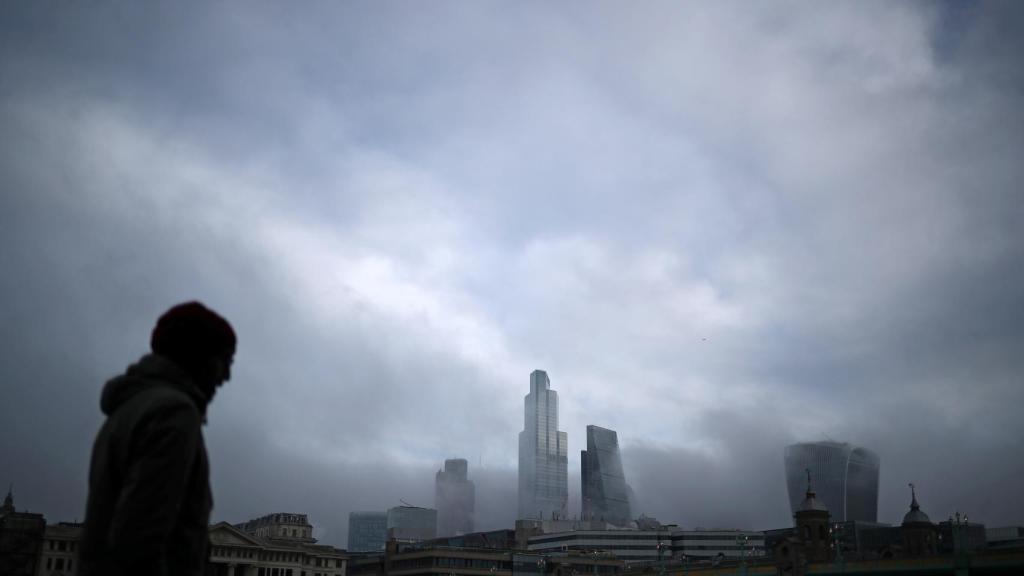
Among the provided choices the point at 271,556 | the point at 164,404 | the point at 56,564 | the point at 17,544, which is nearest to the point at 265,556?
the point at 271,556

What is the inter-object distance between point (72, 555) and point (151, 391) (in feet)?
368

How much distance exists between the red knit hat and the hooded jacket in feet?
0.37

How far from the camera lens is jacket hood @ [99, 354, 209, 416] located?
6.14 metres

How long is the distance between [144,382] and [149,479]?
94 cm

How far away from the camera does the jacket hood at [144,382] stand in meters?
6.14

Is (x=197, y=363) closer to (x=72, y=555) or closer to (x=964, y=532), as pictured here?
(x=964, y=532)

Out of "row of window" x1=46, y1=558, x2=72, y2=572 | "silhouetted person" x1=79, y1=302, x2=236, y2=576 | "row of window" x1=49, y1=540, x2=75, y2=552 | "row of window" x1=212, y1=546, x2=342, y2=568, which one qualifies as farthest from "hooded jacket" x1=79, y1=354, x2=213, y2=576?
"row of window" x1=212, y1=546, x2=342, y2=568

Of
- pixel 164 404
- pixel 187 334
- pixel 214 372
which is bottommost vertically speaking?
pixel 164 404

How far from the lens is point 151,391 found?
595 cm

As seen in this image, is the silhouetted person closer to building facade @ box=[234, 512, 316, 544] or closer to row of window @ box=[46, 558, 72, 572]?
row of window @ box=[46, 558, 72, 572]

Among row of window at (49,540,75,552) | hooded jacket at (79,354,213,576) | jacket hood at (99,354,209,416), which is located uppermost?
jacket hood at (99,354,209,416)

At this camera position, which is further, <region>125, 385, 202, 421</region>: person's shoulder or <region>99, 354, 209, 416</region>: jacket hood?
<region>99, 354, 209, 416</region>: jacket hood

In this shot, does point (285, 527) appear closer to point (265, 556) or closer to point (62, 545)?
point (265, 556)

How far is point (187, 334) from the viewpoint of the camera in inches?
251
